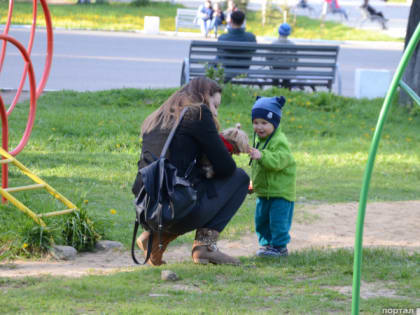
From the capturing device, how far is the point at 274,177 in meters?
4.59

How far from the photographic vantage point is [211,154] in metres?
4.20

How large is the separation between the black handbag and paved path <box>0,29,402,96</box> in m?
8.57

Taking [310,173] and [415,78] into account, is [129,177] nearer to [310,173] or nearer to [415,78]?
[310,173]

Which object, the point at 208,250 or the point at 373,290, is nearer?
the point at 373,290

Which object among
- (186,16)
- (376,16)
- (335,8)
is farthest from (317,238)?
(335,8)

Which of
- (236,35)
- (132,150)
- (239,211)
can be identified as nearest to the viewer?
(239,211)

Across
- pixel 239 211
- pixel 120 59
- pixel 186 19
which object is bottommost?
pixel 239 211

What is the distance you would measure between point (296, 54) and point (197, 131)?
7421mm

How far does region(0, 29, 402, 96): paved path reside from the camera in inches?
523

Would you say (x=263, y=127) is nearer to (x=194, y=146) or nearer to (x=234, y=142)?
(x=234, y=142)

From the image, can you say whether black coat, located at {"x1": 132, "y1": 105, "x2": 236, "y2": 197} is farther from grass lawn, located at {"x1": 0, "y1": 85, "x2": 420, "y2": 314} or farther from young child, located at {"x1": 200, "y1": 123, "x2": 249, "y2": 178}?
grass lawn, located at {"x1": 0, "y1": 85, "x2": 420, "y2": 314}

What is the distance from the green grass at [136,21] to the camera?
2464 centimetres

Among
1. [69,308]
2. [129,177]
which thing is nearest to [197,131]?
[69,308]

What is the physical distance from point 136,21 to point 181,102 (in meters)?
23.1
